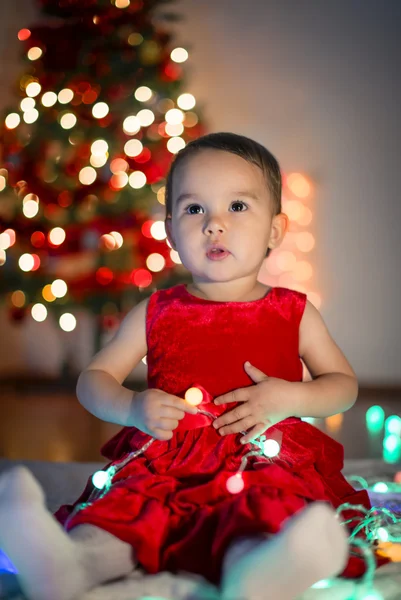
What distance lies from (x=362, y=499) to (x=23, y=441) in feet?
4.63

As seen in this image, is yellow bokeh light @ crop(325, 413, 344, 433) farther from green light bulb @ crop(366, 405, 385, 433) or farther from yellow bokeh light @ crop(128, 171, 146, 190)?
yellow bokeh light @ crop(128, 171, 146, 190)

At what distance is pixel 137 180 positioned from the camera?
266cm

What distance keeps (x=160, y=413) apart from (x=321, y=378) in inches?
12.7

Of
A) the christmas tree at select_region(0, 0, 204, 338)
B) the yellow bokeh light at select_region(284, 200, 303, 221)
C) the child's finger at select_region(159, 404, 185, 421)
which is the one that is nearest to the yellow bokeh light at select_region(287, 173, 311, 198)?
the yellow bokeh light at select_region(284, 200, 303, 221)

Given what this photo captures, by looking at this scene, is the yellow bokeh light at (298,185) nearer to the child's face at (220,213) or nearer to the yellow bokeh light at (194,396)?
the child's face at (220,213)

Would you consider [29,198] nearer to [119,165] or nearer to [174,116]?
[119,165]

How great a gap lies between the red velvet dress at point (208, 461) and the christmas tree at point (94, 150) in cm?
158

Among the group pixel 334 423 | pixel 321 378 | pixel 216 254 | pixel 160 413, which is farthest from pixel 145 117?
pixel 160 413

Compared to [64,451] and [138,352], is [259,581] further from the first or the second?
[64,451]

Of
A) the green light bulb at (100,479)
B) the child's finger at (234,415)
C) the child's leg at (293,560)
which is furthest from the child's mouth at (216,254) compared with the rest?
the child's leg at (293,560)

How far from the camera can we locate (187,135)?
8.89 ft

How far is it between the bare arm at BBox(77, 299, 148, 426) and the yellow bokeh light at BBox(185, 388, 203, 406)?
0.28 ft

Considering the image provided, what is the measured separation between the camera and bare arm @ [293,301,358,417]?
1.01 meters

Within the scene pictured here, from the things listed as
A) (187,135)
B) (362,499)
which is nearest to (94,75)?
(187,135)
